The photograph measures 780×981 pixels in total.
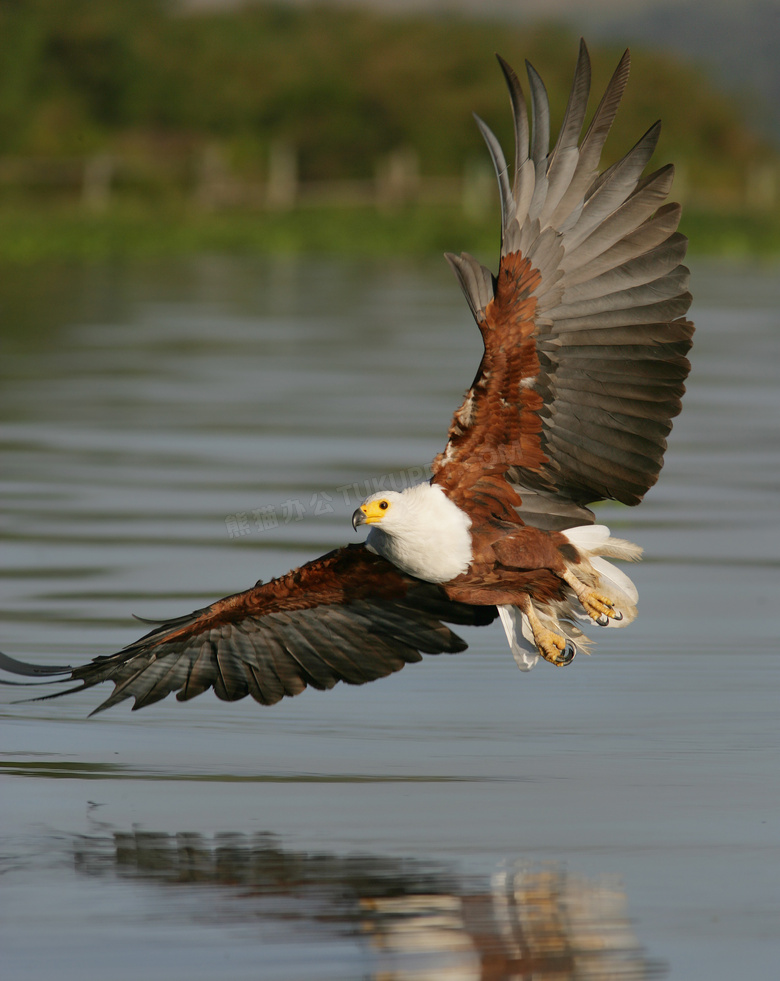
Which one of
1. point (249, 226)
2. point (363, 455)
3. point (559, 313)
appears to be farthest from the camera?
point (249, 226)

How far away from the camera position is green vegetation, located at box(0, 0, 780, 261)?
38.5m

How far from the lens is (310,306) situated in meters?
24.8

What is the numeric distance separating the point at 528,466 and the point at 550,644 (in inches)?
26.2

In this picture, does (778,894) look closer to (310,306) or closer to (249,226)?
(310,306)

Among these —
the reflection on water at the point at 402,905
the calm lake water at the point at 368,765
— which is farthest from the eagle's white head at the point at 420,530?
the reflection on water at the point at 402,905

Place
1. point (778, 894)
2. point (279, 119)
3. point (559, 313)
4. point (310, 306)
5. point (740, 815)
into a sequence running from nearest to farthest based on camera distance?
point (778, 894) → point (740, 815) → point (559, 313) → point (310, 306) → point (279, 119)

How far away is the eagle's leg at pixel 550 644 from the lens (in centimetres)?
741

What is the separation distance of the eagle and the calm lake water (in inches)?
9.5

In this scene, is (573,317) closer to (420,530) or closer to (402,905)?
(420,530)

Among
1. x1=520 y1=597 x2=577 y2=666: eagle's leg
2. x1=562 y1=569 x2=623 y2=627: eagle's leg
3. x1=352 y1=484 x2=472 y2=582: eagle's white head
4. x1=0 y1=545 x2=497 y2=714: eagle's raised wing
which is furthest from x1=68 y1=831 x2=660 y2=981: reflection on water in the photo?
x1=562 y1=569 x2=623 y2=627: eagle's leg

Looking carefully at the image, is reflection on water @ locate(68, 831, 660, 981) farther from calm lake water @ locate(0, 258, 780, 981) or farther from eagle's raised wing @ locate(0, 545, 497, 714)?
eagle's raised wing @ locate(0, 545, 497, 714)

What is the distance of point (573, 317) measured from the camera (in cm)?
713

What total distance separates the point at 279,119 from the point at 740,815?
55.3 metres

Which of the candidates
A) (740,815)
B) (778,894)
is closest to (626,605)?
(740,815)
